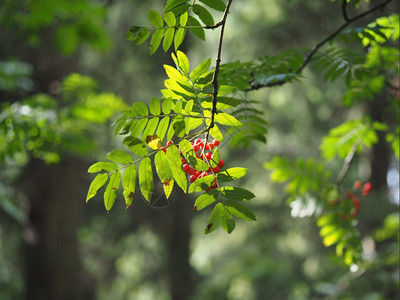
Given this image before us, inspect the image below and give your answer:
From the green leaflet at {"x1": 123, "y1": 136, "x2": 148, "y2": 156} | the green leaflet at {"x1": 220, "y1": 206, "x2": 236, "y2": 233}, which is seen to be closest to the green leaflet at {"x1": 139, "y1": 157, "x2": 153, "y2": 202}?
the green leaflet at {"x1": 123, "y1": 136, "x2": 148, "y2": 156}

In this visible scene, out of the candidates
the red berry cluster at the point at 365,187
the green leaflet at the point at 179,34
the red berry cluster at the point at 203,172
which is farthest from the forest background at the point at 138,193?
the green leaflet at the point at 179,34

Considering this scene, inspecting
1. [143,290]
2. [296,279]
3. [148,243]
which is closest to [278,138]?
[296,279]

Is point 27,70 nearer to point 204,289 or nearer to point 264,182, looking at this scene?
point 204,289

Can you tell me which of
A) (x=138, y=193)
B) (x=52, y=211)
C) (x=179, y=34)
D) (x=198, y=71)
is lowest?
(x=198, y=71)

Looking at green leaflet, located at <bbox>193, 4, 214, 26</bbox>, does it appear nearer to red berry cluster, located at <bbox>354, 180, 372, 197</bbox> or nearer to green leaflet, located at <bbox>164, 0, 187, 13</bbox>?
green leaflet, located at <bbox>164, 0, 187, 13</bbox>

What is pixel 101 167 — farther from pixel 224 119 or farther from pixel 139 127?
pixel 224 119

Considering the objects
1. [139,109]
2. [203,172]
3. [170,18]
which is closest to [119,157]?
[139,109]

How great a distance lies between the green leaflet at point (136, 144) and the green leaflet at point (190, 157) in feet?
0.38

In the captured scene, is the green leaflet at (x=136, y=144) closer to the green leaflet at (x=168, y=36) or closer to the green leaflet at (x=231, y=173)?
the green leaflet at (x=231, y=173)

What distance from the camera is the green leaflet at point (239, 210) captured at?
3.88 feet

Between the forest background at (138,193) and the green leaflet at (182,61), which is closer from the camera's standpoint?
the green leaflet at (182,61)

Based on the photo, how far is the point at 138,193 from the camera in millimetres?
8727

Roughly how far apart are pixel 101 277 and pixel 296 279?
20.3 ft

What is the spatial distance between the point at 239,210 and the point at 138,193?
25.3 ft
